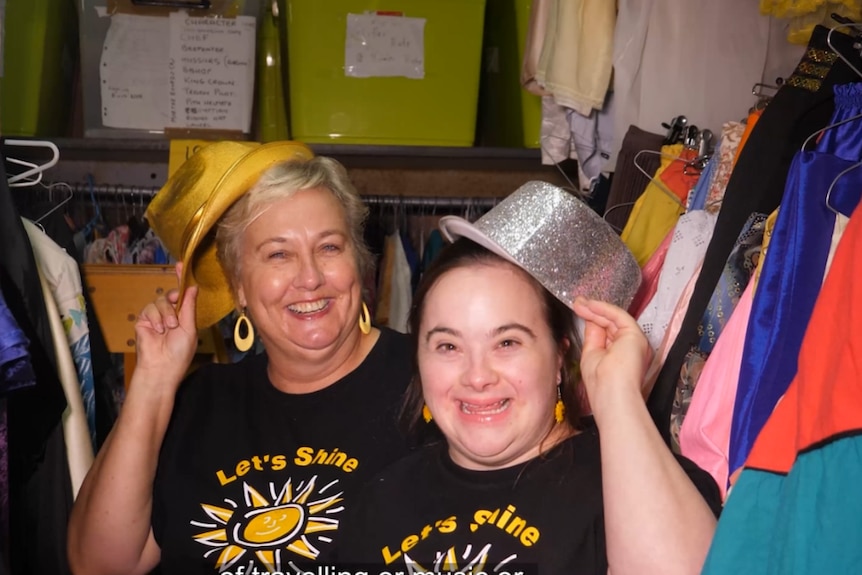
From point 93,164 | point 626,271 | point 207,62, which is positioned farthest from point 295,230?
point 93,164

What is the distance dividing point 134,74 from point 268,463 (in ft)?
4.67

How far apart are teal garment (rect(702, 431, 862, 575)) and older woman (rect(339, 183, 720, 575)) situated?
0.36 ft

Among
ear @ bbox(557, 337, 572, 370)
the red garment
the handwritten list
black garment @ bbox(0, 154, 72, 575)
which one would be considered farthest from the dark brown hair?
Answer: the handwritten list

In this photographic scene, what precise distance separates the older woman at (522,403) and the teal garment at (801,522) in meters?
0.11

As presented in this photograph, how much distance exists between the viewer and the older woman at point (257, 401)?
65.1 inches

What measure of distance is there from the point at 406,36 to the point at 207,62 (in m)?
0.57

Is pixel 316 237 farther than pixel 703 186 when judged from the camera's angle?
No

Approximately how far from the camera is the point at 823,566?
101 centimetres

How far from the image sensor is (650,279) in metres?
1.90

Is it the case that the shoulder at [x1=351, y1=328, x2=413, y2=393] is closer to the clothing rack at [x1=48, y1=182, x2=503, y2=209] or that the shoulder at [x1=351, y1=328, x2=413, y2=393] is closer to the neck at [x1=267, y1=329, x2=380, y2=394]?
the neck at [x1=267, y1=329, x2=380, y2=394]

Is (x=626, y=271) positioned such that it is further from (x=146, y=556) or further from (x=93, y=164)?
(x=93, y=164)

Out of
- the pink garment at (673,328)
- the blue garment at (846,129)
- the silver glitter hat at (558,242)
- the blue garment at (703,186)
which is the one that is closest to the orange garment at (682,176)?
the blue garment at (703,186)

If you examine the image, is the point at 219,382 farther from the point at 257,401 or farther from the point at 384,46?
the point at 384,46

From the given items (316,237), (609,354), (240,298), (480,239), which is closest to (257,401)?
(240,298)
